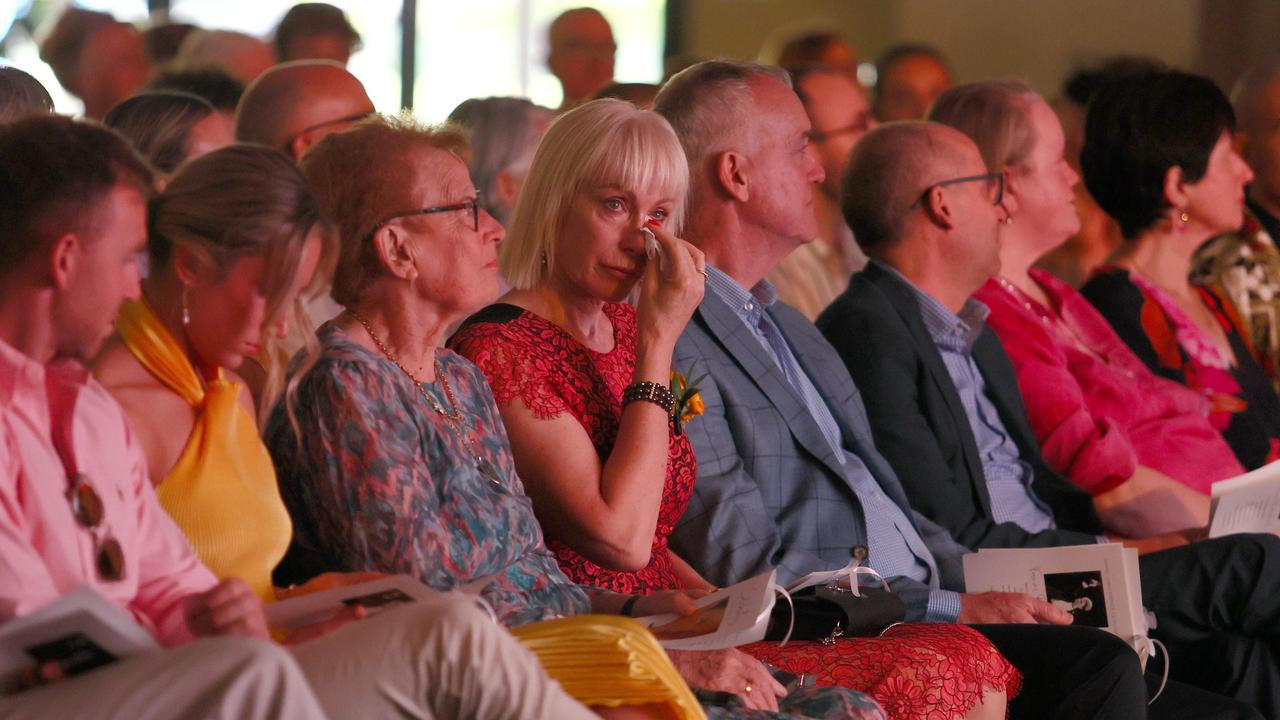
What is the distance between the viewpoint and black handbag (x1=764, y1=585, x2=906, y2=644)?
2.71 metres

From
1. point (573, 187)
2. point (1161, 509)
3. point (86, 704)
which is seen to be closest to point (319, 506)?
point (86, 704)

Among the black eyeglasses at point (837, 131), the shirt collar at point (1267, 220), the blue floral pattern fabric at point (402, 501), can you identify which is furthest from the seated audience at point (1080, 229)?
the blue floral pattern fabric at point (402, 501)

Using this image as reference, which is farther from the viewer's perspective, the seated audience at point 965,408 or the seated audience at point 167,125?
the seated audience at point 965,408

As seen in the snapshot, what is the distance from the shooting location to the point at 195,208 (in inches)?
83.1

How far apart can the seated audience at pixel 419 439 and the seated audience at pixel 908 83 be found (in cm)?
437

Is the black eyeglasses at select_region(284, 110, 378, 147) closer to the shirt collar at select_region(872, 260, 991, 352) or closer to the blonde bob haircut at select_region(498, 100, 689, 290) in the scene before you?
the blonde bob haircut at select_region(498, 100, 689, 290)

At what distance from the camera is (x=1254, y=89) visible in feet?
17.8

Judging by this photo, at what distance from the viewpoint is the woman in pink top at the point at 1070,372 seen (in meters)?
3.93

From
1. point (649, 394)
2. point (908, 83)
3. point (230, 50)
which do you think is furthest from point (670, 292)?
point (908, 83)

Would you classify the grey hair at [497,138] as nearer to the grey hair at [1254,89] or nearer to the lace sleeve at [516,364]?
the lace sleeve at [516,364]

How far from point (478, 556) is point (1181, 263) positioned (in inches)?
123

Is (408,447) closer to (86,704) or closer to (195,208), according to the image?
(195,208)

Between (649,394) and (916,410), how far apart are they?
41.1 inches

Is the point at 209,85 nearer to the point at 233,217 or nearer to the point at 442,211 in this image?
the point at 442,211
